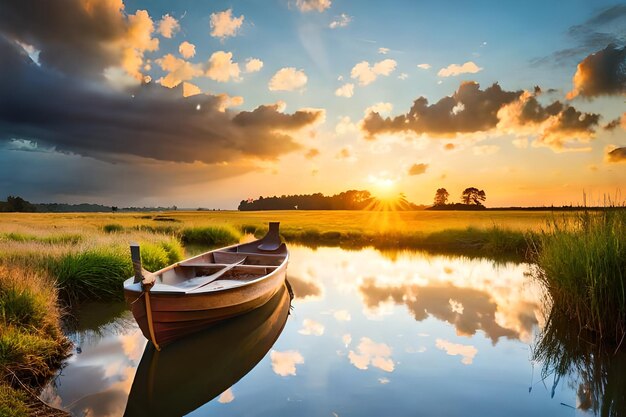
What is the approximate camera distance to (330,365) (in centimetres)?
713

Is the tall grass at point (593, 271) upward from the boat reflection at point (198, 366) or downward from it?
upward

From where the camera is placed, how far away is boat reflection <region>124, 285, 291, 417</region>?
5.82m

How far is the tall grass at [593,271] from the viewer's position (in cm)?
736

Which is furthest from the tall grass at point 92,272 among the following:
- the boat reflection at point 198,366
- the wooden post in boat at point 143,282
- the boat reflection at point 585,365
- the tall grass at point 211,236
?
the tall grass at point 211,236

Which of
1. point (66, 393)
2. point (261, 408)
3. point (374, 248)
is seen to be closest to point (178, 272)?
point (66, 393)

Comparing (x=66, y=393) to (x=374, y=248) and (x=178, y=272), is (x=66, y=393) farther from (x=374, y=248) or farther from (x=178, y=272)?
(x=374, y=248)

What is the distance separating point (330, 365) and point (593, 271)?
530 cm

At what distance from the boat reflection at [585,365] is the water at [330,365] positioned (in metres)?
0.23

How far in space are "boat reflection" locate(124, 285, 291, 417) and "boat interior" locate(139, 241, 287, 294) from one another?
105 cm

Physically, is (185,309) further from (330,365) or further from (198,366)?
(330,365)

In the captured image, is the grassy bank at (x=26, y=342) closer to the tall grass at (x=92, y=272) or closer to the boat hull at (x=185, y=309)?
the boat hull at (x=185, y=309)

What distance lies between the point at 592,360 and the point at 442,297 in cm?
557

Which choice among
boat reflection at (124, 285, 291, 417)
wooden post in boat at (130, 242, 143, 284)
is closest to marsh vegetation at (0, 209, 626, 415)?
boat reflection at (124, 285, 291, 417)

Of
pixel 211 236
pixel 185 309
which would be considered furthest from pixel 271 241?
pixel 211 236
